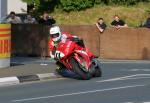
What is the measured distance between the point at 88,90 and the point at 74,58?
9.81 feet

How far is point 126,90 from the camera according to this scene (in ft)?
57.6

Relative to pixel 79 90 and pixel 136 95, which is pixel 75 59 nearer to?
pixel 79 90

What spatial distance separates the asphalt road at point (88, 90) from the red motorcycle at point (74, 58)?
0.33m

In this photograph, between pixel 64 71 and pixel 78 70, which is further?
pixel 64 71

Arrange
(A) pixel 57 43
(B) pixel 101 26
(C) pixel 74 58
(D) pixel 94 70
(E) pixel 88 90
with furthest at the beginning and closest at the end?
(B) pixel 101 26 → (D) pixel 94 70 → (A) pixel 57 43 → (C) pixel 74 58 → (E) pixel 88 90

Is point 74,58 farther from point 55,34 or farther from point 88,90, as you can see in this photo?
point 88,90

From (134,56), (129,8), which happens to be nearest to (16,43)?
(134,56)

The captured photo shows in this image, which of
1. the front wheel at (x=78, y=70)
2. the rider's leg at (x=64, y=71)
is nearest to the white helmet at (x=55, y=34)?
the front wheel at (x=78, y=70)

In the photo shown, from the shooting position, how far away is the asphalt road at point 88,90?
1579 cm

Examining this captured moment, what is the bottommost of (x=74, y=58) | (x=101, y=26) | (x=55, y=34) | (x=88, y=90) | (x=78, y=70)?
(x=88, y=90)

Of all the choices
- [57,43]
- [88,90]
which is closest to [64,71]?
[57,43]

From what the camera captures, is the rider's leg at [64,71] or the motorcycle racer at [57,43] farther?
the rider's leg at [64,71]

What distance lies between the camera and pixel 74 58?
20.6 meters

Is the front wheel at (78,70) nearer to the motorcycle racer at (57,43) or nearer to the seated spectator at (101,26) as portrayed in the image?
→ the motorcycle racer at (57,43)
